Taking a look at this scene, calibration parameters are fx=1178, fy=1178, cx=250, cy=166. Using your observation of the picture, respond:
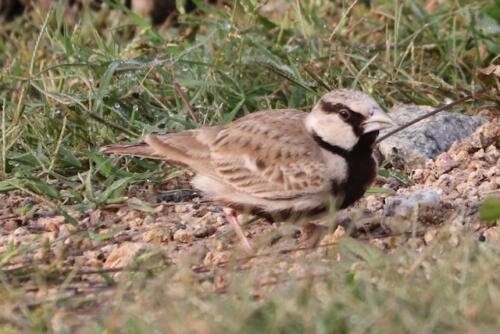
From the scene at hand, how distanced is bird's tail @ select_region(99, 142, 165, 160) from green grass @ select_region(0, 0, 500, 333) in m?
0.18

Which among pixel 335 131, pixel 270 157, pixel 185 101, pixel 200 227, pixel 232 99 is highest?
pixel 335 131

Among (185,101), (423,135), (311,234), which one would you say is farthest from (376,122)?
(185,101)

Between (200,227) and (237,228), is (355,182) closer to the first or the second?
(237,228)

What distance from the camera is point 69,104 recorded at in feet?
20.0

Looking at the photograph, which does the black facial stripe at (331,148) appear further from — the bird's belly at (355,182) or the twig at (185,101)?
the twig at (185,101)

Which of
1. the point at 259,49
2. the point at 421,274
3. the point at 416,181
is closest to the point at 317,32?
the point at 259,49

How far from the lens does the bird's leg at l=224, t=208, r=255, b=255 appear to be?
15.4 feet

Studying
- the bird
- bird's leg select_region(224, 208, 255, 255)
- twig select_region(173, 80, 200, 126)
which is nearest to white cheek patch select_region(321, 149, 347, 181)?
the bird

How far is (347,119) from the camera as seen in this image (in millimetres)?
4914

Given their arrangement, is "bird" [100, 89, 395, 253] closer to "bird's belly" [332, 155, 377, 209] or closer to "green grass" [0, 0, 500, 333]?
"bird's belly" [332, 155, 377, 209]

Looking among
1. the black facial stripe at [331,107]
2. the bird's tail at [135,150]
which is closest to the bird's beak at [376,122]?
the black facial stripe at [331,107]

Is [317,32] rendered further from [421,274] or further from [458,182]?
[421,274]

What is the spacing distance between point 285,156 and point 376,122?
0.43 meters

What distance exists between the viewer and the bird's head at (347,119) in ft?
15.9
